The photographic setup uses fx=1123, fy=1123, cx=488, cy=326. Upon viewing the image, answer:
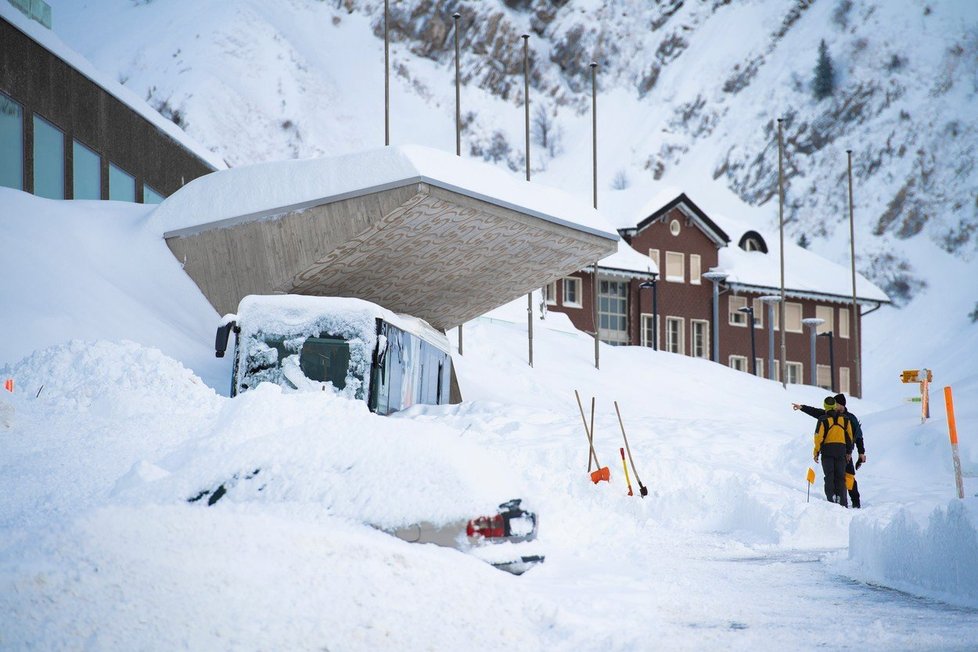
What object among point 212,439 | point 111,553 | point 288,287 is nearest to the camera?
point 111,553

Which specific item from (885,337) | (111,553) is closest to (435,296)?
(111,553)

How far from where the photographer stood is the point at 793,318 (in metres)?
51.8

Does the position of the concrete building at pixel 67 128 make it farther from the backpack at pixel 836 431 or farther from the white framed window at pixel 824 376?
the white framed window at pixel 824 376

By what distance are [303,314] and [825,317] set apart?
4083 cm

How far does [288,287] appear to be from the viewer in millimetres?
22672

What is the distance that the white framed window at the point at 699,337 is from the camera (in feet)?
163

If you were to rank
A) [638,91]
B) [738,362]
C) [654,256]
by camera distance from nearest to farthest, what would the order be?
[654,256] → [738,362] → [638,91]

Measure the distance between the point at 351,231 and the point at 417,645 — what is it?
16188 mm

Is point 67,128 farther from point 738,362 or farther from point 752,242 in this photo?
point 752,242

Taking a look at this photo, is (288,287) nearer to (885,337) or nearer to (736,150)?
(885,337)

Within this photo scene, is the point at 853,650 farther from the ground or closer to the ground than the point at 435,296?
closer to the ground

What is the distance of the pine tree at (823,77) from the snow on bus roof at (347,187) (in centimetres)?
7843

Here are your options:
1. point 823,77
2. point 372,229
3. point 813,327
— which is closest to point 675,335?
point 813,327

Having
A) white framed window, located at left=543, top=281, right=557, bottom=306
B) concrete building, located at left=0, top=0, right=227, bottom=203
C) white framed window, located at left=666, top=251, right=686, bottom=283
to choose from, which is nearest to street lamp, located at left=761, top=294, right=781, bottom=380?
white framed window, located at left=666, top=251, right=686, bottom=283
